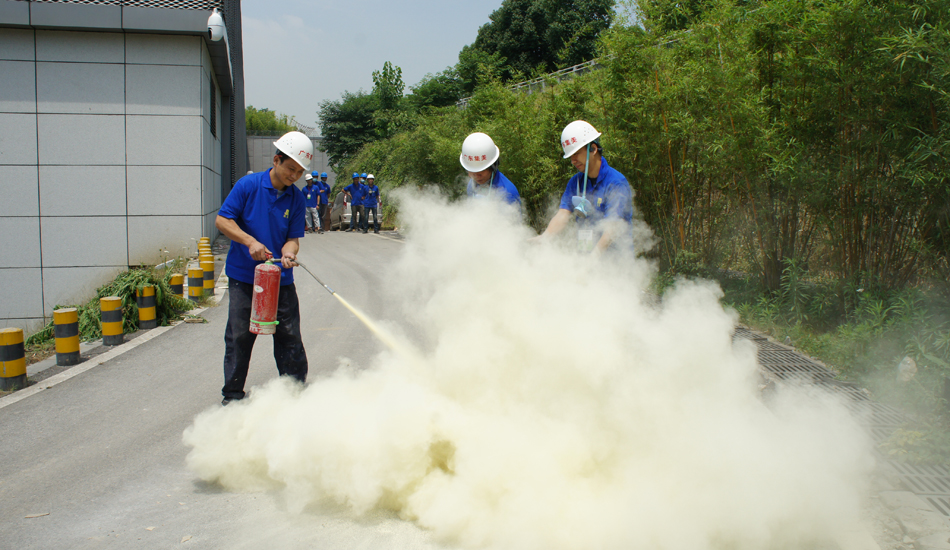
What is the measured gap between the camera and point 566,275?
10.7ft

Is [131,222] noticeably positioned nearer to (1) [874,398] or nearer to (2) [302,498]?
(2) [302,498]

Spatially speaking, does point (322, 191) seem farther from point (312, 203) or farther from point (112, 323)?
point (112, 323)

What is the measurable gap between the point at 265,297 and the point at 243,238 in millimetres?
374

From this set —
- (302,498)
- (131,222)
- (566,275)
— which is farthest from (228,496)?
(131,222)

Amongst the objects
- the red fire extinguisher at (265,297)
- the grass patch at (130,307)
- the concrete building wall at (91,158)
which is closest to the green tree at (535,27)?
the concrete building wall at (91,158)

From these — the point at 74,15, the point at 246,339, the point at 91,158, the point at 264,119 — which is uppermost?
the point at 264,119

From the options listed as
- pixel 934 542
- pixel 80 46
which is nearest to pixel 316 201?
pixel 80 46

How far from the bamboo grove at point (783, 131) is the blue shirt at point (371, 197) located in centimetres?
927

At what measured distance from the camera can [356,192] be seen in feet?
56.4

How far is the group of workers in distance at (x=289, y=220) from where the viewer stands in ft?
11.9

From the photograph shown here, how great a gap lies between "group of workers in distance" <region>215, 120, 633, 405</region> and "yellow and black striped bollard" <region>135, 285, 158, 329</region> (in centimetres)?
335

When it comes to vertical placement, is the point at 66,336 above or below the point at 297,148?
below

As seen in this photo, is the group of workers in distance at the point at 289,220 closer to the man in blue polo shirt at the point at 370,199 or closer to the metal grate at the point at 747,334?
the metal grate at the point at 747,334

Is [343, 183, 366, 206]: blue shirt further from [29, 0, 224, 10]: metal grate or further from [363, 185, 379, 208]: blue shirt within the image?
[29, 0, 224, 10]: metal grate
